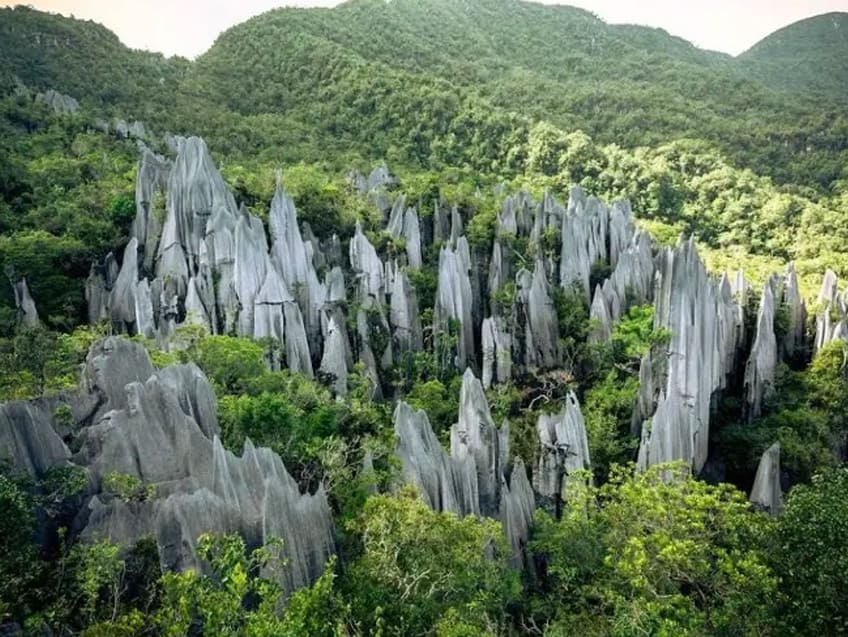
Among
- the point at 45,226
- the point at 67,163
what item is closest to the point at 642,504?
the point at 45,226

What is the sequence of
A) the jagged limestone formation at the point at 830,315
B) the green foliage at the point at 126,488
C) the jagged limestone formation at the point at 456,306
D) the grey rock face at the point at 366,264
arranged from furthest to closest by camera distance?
the grey rock face at the point at 366,264, the jagged limestone formation at the point at 456,306, the jagged limestone formation at the point at 830,315, the green foliage at the point at 126,488

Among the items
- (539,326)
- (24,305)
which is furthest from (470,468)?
(24,305)

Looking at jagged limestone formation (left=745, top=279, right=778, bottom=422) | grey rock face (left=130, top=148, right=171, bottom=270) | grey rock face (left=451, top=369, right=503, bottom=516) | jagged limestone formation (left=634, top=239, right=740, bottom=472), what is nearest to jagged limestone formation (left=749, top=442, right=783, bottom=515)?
jagged limestone formation (left=634, top=239, right=740, bottom=472)

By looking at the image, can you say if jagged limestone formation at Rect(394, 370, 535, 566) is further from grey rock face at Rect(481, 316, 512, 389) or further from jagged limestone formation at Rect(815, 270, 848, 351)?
jagged limestone formation at Rect(815, 270, 848, 351)

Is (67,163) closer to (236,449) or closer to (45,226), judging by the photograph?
(45,226)

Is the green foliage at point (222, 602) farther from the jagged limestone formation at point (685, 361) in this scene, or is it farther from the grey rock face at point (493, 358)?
the grey rock face at point (493, 358)

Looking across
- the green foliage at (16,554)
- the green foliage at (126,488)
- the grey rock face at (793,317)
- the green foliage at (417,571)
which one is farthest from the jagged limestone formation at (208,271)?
the grey rock face at (793,317)
